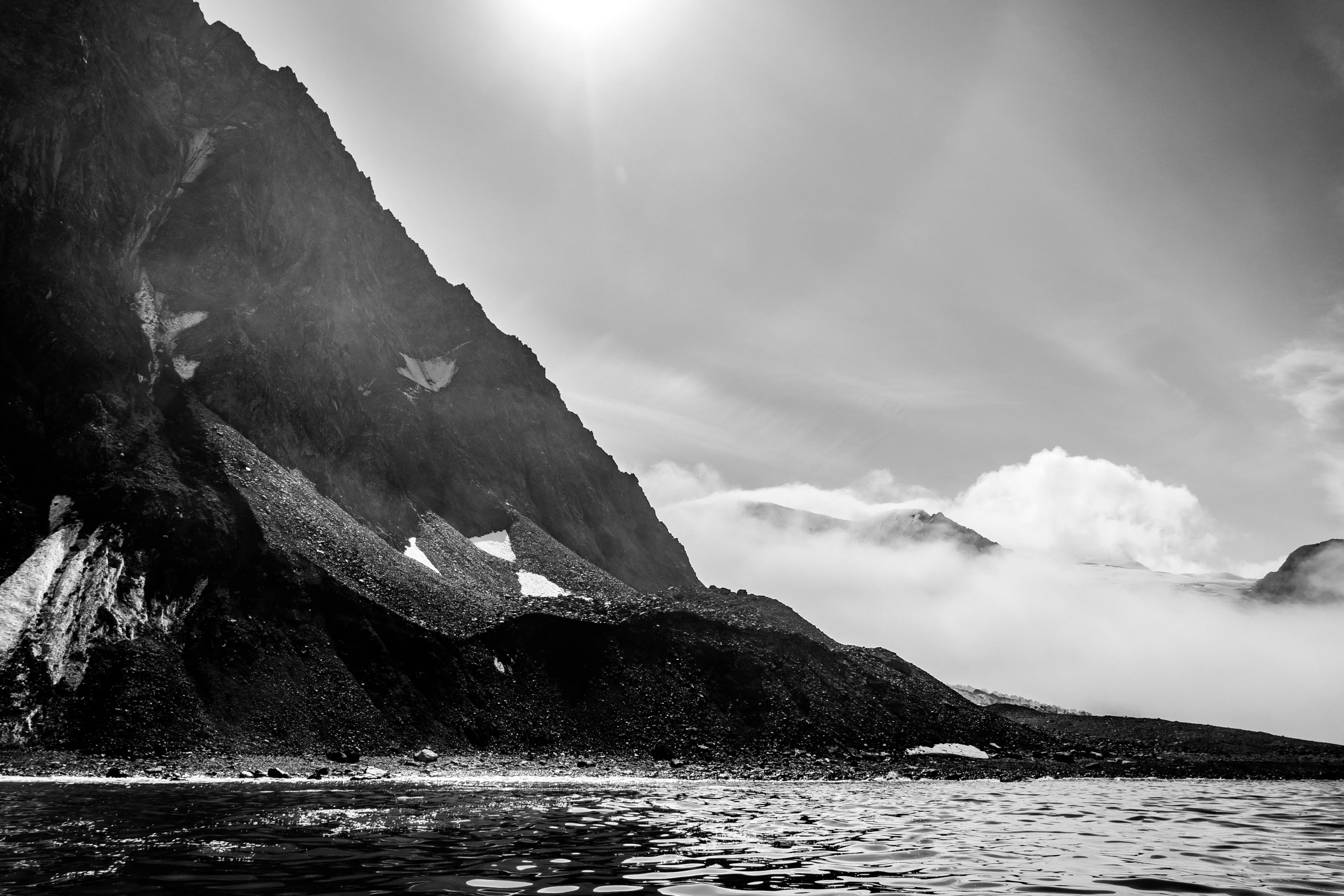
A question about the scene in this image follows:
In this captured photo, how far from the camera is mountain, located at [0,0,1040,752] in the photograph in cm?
6606

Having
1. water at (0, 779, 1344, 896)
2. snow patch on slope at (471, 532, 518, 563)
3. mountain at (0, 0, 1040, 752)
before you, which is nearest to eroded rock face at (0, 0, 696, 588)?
mountain at (0, 0, 1040, 752)

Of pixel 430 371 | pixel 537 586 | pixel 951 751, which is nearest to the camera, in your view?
pixel 951 751

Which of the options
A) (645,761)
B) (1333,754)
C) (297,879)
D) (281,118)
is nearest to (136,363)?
(281,118)

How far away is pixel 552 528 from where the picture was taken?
14038cm

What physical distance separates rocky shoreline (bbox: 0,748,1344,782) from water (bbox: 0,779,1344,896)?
9105 mm

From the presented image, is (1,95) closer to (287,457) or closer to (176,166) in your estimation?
(176,166)

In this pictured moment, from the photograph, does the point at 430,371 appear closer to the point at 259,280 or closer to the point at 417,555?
the point at 259,280

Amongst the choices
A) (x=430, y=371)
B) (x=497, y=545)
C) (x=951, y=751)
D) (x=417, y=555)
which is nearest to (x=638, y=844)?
(x=951, y=751)

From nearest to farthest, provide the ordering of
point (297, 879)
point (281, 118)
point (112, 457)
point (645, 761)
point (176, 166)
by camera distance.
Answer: point (297, 879), point (645, 761), point (112, 457), point (176, 166), point (281, 118)

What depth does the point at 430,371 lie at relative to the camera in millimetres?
147250

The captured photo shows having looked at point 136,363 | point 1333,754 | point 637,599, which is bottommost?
point 1333,754

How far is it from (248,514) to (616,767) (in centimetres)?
4445

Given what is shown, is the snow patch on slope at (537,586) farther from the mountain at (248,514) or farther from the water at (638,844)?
the water at (638,844)

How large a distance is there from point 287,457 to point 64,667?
4139 centimetres
